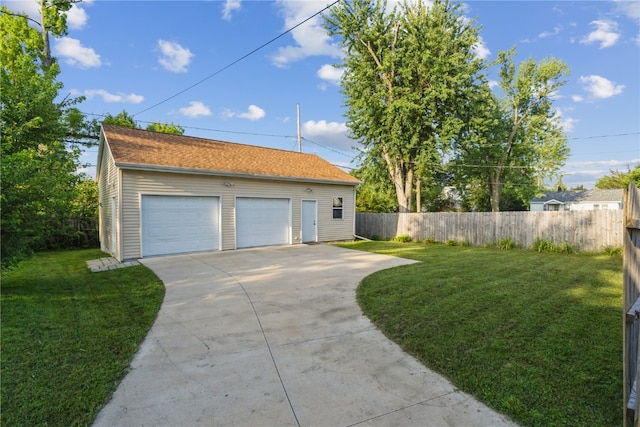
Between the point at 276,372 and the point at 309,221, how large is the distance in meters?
10.4

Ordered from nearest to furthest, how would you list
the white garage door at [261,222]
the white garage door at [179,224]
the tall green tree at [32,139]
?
the tall green tree at [32,139] < the white garage door at [179,224] < the white garage door at [261,222]

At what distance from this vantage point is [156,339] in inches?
140

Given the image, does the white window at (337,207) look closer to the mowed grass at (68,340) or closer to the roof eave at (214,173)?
the roof eave at (214,173)

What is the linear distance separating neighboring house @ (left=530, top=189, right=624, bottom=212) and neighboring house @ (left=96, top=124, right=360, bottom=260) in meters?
26.0

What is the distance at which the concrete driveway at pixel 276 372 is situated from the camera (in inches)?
87.0

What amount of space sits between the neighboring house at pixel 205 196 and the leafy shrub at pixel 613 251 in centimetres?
912

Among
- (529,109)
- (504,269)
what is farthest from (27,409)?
(529,109)

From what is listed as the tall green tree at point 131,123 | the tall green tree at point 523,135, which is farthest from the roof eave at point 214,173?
the tall green tree at point 523,135

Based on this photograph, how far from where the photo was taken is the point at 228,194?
1087cm

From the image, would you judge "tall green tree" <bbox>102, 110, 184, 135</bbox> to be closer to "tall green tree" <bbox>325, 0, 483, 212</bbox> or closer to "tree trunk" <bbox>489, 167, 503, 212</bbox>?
"tall green tree" <bbox>325, 0, 483, 212</bbox>

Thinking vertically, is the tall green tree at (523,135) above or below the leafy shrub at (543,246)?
above

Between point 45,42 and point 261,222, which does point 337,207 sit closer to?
point 261,222

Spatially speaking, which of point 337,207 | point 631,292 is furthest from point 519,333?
point 337,207

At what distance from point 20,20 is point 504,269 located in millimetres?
22860
